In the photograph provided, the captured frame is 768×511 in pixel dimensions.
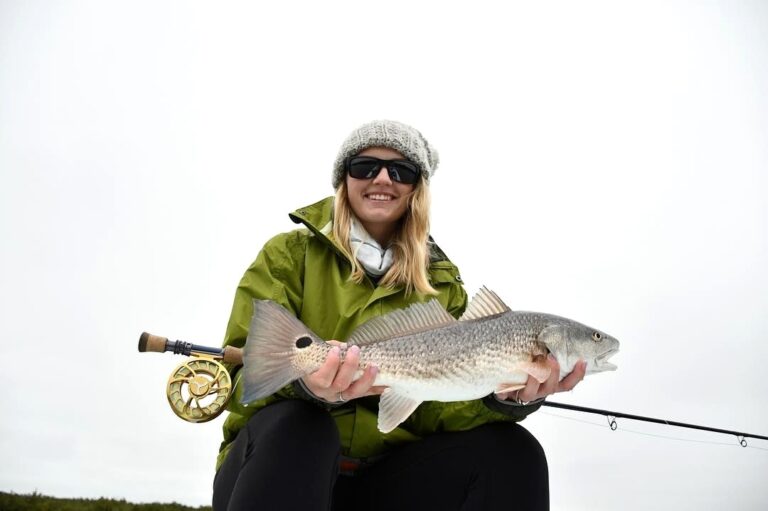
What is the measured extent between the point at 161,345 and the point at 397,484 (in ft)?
5.07

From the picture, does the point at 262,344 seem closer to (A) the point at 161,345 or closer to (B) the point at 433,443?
(A) the point at 161,345

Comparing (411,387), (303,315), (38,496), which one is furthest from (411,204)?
(38,496)

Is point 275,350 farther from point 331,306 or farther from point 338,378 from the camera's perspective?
point 331,306

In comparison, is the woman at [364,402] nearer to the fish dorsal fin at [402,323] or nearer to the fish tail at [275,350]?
the fish tail at [275,350]

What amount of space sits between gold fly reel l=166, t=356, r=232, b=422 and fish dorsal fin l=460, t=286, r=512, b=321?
1.38 meters

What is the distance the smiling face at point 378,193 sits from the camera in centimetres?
383

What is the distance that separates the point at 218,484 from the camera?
2.73 m

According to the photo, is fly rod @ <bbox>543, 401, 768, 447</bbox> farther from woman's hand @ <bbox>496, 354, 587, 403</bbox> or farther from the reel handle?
the reel handle

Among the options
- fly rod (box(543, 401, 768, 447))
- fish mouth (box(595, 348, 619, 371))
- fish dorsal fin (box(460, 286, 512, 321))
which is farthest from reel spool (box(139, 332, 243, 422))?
fly rod (box(543, 401, 768, 447))

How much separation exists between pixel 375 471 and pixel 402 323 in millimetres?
922

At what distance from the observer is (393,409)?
2.90m

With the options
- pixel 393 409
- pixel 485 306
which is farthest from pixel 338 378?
pixel 485 306

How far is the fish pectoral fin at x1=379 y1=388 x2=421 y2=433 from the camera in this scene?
2879mm

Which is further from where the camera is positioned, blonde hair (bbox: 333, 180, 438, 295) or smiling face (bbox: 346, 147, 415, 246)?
smiling face (bbox: 346, 147, 415, 246)
